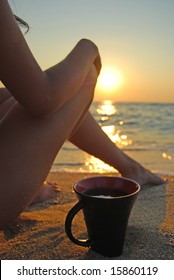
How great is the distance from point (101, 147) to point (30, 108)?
87 centimetres

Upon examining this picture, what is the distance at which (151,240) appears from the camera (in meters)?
1.34

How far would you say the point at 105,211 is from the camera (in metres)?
1.07

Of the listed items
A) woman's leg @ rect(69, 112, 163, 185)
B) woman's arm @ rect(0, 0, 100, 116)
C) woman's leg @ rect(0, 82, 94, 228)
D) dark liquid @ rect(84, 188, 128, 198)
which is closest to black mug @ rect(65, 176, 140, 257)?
dark liquid @ rect(84, 188, 128, 198)

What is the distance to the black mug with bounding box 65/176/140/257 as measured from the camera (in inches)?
42.2

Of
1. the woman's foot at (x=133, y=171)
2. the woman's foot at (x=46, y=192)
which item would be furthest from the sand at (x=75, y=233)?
the woman's foot at (x=133, y=171)

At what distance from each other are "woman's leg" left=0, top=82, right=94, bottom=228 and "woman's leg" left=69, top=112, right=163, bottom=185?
480 mm

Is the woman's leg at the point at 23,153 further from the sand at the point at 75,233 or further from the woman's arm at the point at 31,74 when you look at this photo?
the sand at the point at 75,233

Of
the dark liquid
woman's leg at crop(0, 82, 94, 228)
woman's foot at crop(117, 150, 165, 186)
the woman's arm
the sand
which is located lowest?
woman's foot at crop(117, 150, 165, 186)

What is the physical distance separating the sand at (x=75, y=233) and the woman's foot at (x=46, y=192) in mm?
55

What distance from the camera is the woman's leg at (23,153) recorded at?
1.15m

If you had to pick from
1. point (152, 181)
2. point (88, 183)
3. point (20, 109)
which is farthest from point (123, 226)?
point (152, 181)

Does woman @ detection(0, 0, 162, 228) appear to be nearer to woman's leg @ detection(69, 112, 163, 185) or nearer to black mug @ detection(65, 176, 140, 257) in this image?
black mug @ detection(65, 176, 140, 257)

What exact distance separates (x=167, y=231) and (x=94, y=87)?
2.43 feet
